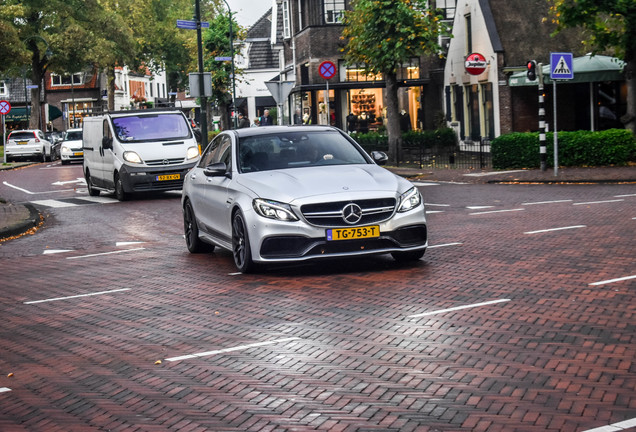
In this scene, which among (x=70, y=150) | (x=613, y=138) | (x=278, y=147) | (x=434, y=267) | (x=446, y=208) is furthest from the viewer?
(x=70, y=150)

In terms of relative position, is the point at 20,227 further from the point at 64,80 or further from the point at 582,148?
the point at 64,80

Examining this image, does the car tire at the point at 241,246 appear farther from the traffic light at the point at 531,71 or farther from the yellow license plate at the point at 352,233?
the traffic light at the point at 531,71

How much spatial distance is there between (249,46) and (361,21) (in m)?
48.6

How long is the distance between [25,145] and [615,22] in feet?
119

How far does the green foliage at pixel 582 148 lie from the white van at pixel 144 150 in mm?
9259

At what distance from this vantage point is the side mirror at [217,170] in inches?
453

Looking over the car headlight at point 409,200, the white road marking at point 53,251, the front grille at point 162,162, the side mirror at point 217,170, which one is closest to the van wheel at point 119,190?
the front grille at point 162,162

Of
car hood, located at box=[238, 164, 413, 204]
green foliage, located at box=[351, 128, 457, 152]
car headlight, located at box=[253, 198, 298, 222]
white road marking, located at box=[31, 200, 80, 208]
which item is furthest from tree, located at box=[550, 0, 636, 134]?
car headlight, located at box=[253, 198, 298, 222]

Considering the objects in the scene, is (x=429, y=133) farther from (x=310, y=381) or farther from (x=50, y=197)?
(x=310, y=381)

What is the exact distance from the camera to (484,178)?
25766 mm

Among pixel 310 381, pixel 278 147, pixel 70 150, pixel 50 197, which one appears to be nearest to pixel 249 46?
pixel 70 150

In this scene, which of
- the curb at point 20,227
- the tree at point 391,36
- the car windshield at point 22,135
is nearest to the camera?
the curb at point 20,227

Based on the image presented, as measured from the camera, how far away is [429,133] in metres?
41.5

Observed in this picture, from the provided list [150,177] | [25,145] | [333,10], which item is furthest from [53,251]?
[25,145]
